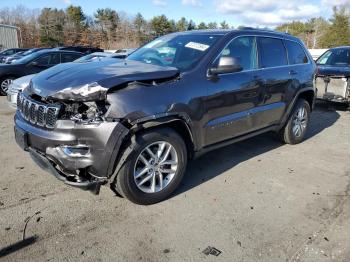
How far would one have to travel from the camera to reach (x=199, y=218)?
139 inches

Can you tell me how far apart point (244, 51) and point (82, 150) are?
265 cm

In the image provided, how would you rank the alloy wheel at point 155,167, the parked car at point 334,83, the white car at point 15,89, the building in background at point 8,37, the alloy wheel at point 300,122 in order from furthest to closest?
A: the building in background at point 8,37 < the parked car at point 334,83 < the white car at point 15,89 < the alloy wheel at point 300,122 < the alloy wheel at point 155,167

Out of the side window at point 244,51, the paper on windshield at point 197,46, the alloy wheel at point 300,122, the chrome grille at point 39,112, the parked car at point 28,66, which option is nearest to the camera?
the chrome grille at point 39,112

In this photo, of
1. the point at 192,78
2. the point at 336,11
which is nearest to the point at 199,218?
the point at 192,78

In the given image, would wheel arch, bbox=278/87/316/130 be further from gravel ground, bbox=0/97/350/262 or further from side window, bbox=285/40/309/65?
gravel ground, bbox=0/97/350/262

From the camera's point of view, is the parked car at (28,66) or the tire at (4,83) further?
the tire at (4,83)

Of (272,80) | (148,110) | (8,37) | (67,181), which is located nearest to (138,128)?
(148,110)

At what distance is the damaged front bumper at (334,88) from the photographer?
27.9 feet

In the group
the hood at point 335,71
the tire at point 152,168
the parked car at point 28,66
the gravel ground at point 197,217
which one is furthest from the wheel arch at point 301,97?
the parked car at point 28,66

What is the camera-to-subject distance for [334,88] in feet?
28.5

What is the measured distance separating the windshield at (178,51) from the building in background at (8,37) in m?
38.6

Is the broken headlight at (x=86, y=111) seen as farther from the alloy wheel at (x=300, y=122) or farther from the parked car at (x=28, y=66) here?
the parked car at (x=28, y=66)

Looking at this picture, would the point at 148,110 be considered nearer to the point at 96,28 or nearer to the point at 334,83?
the point at 334,83

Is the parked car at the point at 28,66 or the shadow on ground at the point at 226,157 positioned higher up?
the parked car at the point at 28,66
